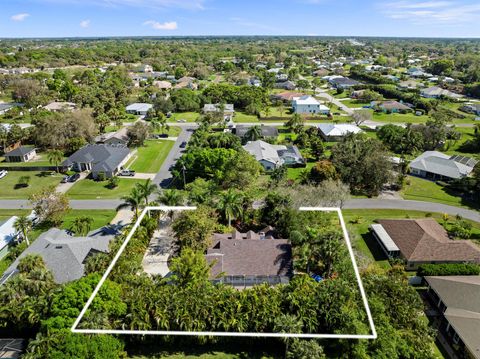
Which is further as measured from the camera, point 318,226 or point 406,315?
point 318,226

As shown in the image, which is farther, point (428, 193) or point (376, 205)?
point (428, 193)

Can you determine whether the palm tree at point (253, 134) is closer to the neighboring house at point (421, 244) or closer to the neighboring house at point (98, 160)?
the neighboring house at point (98, 160)

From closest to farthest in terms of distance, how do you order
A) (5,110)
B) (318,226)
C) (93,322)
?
(93,322)
(318,226)
(5,110)

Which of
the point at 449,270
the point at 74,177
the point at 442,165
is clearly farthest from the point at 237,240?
the point at 442,165

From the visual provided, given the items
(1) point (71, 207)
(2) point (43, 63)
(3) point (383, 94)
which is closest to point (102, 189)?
(1) point (71, 207)

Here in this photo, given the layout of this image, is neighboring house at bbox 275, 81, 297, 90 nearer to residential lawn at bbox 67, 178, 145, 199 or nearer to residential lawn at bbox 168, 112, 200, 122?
residential lawn at bbox 168, 112, 200, 122

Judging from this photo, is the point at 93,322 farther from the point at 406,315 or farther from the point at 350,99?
the point at 350,99

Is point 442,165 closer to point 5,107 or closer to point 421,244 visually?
point 421,244
